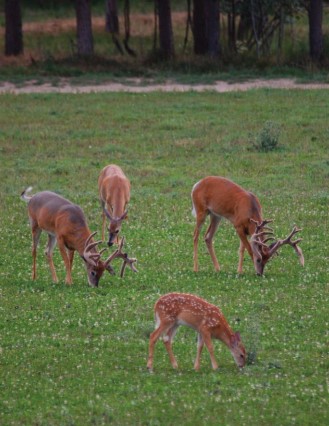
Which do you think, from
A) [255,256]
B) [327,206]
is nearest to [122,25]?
[327,206]

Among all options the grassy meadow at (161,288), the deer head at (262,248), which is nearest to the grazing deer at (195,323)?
the grassy meadow at (161,288)

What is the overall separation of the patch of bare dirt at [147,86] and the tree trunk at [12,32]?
17.8ft

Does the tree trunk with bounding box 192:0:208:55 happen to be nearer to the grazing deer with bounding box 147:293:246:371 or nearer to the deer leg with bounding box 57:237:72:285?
the deer leg with bounding box 57:237:72:285

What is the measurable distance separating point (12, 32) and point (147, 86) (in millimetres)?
7892

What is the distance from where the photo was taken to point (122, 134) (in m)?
27.8

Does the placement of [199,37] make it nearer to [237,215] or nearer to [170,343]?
[237,215]

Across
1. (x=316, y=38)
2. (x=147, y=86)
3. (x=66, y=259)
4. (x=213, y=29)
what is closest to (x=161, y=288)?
(x=66, y=259)

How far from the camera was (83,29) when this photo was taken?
3772 cm

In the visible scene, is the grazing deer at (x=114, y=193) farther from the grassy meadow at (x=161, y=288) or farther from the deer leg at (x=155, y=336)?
the deer leg at (x=155, y=336)

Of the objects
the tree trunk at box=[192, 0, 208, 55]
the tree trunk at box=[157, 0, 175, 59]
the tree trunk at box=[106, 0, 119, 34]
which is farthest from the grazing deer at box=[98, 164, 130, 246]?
the tree trunk at box=[106, 0, 119, 34]

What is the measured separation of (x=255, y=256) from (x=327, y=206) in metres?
5.02

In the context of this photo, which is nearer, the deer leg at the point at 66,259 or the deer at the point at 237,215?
the deer leg at the point at 66,259

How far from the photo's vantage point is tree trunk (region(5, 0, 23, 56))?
1588 inches

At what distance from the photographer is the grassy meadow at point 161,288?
10.1 meters
